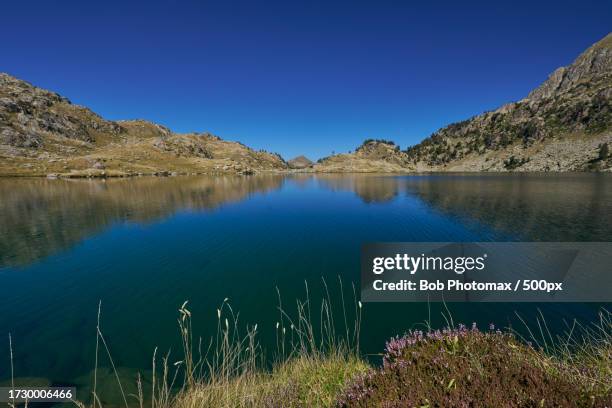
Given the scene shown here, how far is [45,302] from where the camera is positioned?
17.3 m

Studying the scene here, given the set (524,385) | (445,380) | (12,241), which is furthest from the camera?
(12,241)

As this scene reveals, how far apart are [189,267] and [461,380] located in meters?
22.5

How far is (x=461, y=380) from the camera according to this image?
189 inches

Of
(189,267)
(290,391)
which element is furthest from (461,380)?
(189,267)

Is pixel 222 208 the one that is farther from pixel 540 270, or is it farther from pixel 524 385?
pixel 524 385

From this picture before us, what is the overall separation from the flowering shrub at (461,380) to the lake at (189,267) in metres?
7.09

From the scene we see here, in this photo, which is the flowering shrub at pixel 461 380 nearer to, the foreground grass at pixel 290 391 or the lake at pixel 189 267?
the foreground grass at pixel 290 391

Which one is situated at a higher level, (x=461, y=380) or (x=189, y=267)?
(x=461, y=380)

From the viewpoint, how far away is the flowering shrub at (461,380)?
4.17 m

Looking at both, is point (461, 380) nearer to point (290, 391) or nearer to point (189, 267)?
point (290, 391)

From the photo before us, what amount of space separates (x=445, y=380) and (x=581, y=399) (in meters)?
1.89

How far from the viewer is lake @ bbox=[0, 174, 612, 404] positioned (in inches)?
545

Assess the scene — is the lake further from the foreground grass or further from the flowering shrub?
the flowering shrub

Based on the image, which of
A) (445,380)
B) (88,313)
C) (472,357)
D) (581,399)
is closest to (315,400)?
(445,380)
